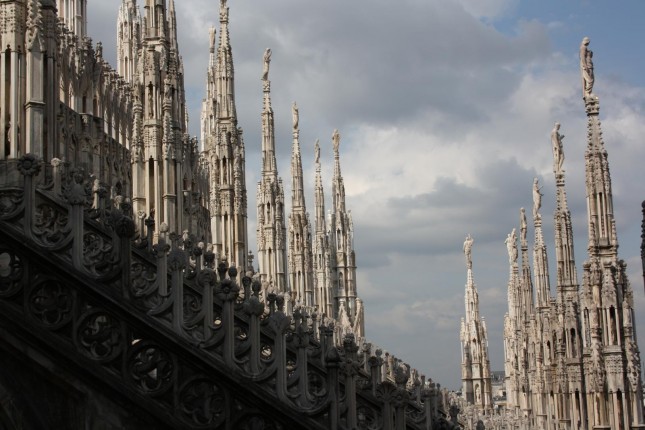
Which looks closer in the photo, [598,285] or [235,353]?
[235,353]

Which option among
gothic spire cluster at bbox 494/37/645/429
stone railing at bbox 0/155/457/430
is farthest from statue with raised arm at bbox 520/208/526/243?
stone railing at bbox 0/155/457/430

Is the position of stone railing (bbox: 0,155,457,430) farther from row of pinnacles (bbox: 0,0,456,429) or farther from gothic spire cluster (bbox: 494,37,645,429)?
gothic spire cluster (bbox: 494,37,645,429)

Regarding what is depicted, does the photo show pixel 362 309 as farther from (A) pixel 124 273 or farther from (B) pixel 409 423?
(A) pixel 124 273

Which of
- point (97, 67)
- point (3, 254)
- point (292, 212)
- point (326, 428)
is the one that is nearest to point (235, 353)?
point (326, 428)

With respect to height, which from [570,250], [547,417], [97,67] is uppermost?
[97,67]

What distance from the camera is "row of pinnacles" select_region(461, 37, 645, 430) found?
72.6 feet

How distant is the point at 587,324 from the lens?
2333cm

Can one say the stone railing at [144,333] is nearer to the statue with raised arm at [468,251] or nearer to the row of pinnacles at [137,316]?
the row of pinnacles at [137,316]

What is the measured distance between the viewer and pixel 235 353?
7074 mm

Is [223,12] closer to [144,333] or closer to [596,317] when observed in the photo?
[596,317]

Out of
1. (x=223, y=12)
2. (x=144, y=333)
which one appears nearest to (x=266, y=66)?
(x=223, y=12)

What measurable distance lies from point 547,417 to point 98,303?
3052 centimetres

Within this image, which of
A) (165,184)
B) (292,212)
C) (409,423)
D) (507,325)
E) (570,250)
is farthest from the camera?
(507,325)

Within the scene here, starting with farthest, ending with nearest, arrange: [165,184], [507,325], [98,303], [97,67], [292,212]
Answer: [507,325], [292,212], [97,67], [165,184], [98,303]
